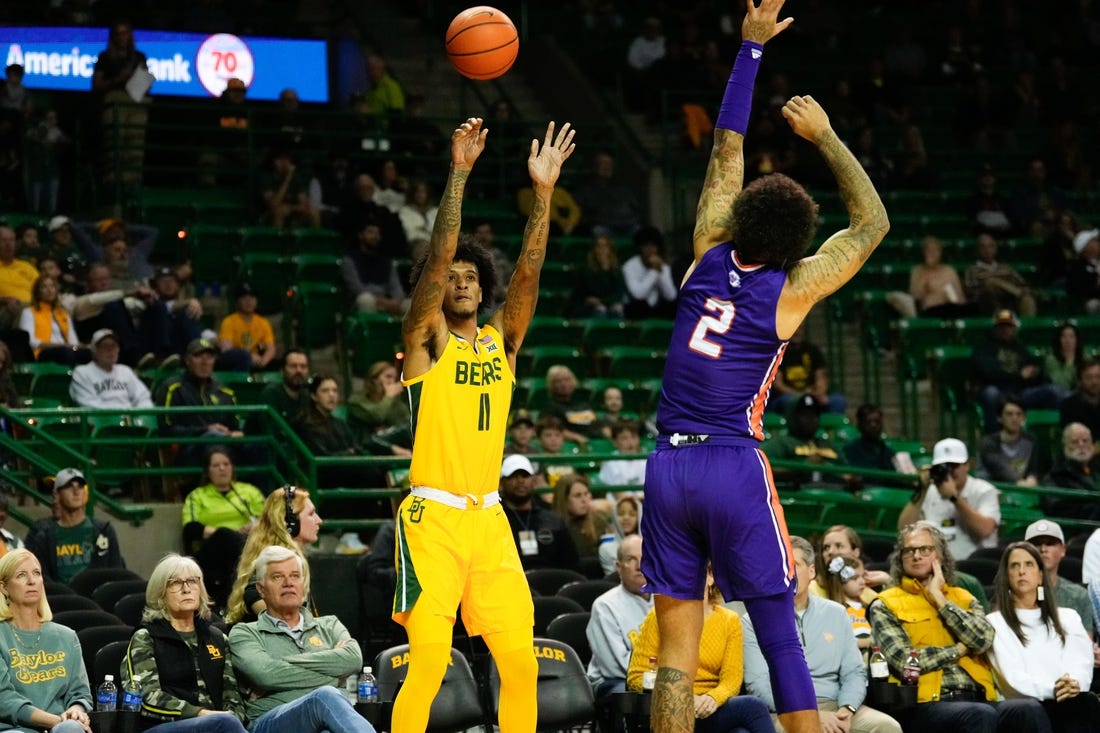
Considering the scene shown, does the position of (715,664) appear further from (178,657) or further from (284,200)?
(284,200)

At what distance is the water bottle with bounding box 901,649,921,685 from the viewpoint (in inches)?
373

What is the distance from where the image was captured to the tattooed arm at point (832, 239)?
6621 millimetres

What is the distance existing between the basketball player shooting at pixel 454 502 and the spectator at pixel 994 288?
41.3 feet

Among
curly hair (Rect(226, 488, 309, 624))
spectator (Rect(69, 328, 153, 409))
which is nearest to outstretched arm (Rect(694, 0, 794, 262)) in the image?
curly hair (Rect(226, 488, 309, 624))

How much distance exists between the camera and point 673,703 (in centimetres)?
661

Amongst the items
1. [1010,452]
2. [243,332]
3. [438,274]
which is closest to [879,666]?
[438,274]

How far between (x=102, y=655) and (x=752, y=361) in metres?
4.10

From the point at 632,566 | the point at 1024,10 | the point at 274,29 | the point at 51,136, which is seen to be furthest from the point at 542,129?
the point at 632,566

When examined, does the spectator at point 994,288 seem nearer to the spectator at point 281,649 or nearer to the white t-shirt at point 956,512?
the white t-shirt at point 956,512

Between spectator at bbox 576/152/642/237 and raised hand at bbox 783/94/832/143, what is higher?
spectator at bbox 576/152/642/237

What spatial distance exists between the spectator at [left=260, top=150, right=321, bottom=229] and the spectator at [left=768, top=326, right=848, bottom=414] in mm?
4914

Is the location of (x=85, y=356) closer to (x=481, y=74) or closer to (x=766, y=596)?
(x=481, y=74)

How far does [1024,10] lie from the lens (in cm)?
2559

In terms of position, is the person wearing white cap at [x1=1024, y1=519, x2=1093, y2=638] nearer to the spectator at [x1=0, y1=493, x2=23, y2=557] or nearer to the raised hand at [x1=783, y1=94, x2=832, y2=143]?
the raised hand at [x1=783, y1=94, x2=832, y2=143]
